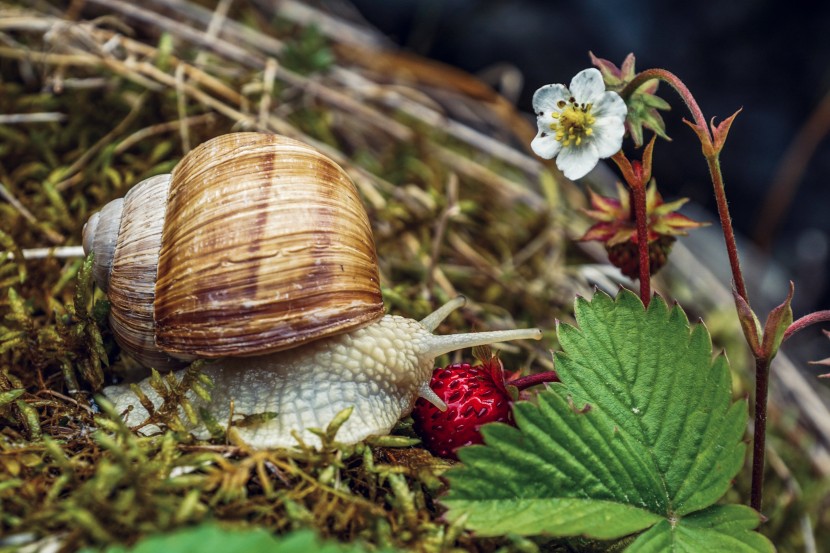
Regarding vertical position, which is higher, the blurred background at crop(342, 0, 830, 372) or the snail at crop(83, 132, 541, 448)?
the blurred background at crop(342, 0, 830, 372)

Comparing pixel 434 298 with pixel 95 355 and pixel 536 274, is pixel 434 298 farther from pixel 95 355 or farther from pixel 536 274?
pixel 95 355

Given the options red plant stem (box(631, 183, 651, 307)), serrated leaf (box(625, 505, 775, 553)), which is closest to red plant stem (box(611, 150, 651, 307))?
red plant stem (box(631, 183, 651, 307))

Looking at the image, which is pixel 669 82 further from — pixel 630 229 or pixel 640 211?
pixel 630 229

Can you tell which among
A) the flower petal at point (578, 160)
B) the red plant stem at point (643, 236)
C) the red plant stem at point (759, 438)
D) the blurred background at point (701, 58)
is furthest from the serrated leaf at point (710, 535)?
the blurred background at point (701, 58)

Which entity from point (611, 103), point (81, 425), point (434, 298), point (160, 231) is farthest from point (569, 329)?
point (81, 425)

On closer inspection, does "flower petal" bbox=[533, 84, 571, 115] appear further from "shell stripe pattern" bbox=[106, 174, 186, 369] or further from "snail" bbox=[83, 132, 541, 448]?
"shell stripe pattern" bbox=[106, 174, 186, 369]
